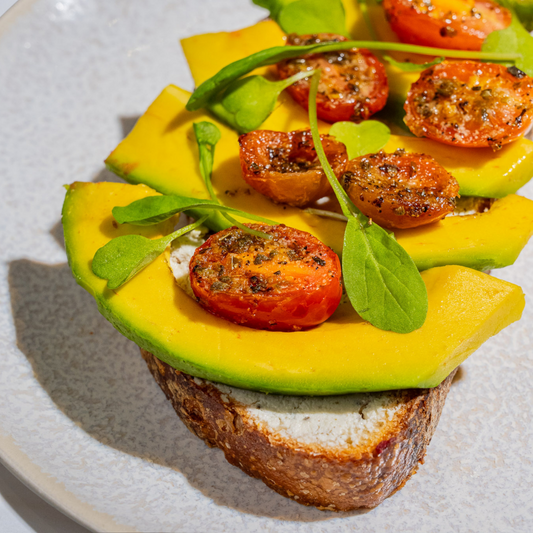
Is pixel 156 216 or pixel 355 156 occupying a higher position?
pixel 156 216

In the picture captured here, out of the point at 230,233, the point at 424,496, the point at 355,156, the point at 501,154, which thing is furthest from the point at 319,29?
the point at 424,496

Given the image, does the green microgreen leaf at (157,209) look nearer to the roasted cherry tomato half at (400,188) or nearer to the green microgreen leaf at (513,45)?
the roasted cherry tomato half at (400,188)

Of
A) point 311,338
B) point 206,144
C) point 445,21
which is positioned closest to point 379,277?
point 311,338

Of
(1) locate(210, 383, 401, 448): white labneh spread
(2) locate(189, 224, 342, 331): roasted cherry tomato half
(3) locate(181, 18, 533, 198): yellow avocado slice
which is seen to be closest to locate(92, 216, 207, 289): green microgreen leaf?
(2) locate(189, 224, 342, 331): roasted cherry tomato half

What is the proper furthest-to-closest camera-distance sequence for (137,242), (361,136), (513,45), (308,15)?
(308,15)
(513,45)
(361,136)
(137,242)

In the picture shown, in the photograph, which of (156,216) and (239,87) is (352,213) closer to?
(156,216)

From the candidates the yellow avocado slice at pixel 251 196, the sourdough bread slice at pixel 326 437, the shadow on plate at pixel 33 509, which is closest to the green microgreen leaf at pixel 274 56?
the yellow avocado slice at pixel 251 196

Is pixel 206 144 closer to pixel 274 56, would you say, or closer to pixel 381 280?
pixel 274 56
